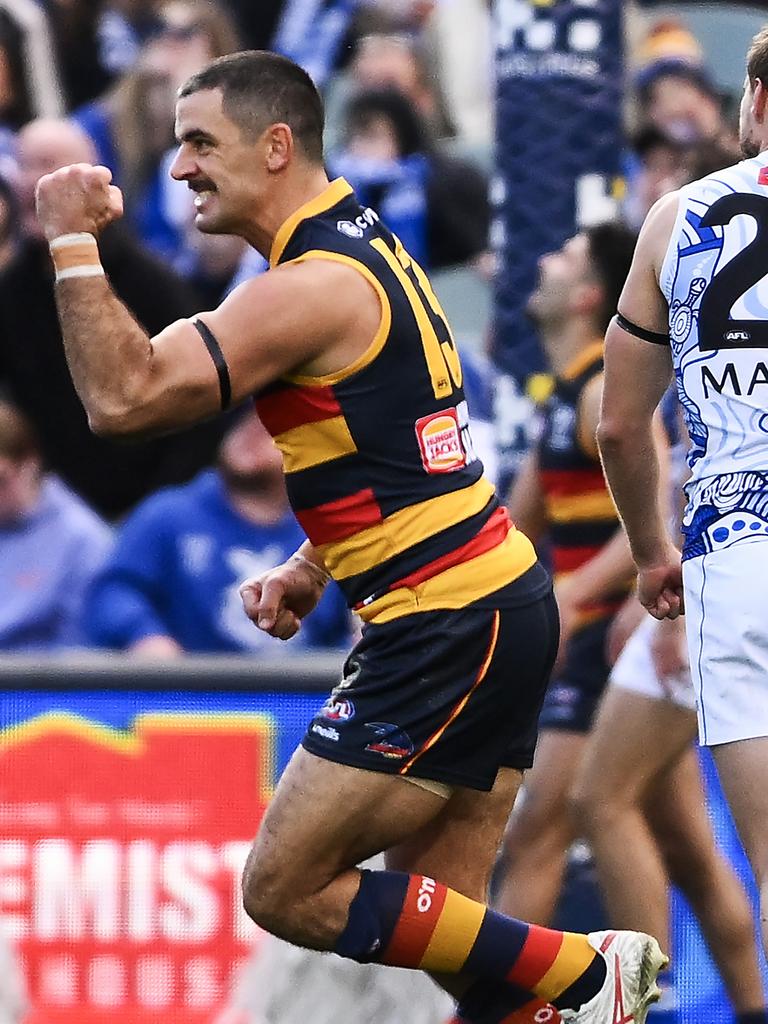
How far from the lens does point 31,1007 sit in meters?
5.81

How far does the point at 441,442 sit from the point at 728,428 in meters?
0.65

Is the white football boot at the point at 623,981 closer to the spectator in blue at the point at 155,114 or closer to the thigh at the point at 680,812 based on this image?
the thigh at the point at 680,812

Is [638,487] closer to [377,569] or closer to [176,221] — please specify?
[377,569]

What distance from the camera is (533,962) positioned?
4441 mm

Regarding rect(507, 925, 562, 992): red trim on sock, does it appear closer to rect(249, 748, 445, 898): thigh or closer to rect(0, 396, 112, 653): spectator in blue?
rect(249, 748, 445, 898): thigh

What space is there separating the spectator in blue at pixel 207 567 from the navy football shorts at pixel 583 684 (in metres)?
1.04

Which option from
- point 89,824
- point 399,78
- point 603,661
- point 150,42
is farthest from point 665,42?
point 89,824

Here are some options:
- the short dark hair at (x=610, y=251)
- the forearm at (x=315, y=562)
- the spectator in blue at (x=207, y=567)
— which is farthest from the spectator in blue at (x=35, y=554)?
the forearm at (x=315, y=562)

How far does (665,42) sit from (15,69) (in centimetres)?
328

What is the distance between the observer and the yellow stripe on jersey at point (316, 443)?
14.0 ft

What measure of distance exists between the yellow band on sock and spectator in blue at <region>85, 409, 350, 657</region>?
3.23 m

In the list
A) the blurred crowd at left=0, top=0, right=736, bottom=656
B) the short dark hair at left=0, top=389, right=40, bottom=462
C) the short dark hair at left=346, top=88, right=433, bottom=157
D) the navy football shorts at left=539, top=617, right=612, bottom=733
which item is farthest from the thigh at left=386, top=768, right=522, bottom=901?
the short dark hair at left=346, top=88, right=433, bottom=157

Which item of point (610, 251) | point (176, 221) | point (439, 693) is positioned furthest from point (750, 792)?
point (176, 221)

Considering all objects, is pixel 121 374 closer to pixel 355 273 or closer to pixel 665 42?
pixel 355 273
